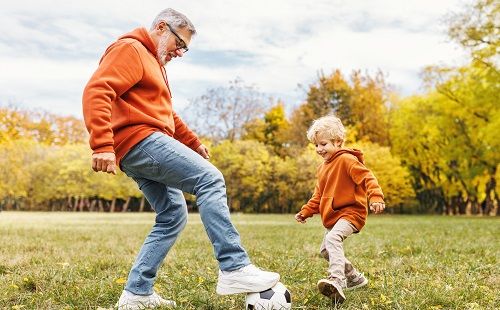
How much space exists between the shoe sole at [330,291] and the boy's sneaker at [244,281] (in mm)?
688

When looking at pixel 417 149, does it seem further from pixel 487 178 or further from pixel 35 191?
pixel 35 191

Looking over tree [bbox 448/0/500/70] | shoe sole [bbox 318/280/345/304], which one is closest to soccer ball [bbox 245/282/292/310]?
shoe sole [bbox 318/280/345/304]

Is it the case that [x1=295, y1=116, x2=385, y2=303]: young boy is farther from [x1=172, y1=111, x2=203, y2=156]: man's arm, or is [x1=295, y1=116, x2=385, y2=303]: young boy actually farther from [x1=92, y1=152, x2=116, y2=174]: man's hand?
[x1=92, y1=152, x2=116, y2=174]: man's hand

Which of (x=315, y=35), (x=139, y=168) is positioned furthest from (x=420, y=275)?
(x=315, y=35)

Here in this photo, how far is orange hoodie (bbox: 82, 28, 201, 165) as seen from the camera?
13.4ft

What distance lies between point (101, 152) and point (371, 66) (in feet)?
171

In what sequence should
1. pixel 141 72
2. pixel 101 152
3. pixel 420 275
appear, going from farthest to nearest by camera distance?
pixel 420 275 → pixel 141 72 → pixel 101 152

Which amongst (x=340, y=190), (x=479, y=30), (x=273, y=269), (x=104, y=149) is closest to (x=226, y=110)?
(x=479, y=30)

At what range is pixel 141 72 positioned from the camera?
434cm

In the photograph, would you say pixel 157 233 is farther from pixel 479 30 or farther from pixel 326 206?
pixel 479 30

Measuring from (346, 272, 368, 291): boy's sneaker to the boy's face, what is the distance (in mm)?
1154

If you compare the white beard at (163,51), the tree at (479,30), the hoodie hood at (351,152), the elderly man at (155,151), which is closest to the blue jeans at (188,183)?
the elderly man at (155,151)

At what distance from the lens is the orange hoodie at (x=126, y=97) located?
4090 millimetres

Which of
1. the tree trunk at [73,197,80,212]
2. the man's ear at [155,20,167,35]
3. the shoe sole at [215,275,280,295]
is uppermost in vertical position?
the man's ear at [155,20,167,35]
